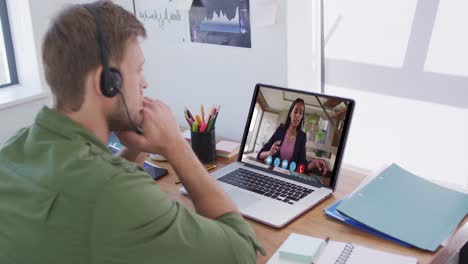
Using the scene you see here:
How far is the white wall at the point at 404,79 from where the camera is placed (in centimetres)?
149

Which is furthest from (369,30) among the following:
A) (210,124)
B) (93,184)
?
(93,184)

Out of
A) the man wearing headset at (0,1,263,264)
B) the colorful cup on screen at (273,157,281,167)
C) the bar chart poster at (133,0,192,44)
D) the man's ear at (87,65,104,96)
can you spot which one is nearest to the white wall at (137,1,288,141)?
the bar chart poster at (133,0,192,44)

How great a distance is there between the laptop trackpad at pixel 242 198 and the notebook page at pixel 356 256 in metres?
0.27

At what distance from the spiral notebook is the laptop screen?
29cm

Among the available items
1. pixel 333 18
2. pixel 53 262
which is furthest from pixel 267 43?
pixel 53 262

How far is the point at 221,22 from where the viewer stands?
171cm

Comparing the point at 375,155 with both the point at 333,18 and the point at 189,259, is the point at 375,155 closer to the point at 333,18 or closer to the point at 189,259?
the point at 333,18

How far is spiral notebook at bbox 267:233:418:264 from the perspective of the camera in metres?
1.04

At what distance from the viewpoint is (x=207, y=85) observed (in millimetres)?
1864

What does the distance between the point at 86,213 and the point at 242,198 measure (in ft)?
1.85

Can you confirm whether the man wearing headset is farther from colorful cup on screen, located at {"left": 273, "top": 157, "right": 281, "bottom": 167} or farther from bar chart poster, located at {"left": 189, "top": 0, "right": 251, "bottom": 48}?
bar chart poster, located at {"left": 189, "top": 0, "right": 251, "bottom": 48}

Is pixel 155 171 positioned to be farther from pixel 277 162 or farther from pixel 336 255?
pixel 336 255

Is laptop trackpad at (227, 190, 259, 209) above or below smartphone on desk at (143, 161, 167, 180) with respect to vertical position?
below

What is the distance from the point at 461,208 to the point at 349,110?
36 centimetres
